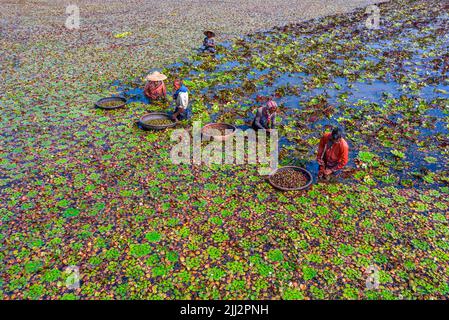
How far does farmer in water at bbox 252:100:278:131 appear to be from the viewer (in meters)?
11.8

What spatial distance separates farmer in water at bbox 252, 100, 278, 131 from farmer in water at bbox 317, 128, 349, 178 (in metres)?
2.71

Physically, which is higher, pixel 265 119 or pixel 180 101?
pixel 180 101

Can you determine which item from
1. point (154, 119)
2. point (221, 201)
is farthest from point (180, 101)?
point (221, 201)

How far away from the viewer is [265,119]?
1205 centimetres

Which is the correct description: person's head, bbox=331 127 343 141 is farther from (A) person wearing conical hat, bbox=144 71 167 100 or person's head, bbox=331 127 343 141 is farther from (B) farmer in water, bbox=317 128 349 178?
(A) person wearing conical hat, bbox=144 71 167 100

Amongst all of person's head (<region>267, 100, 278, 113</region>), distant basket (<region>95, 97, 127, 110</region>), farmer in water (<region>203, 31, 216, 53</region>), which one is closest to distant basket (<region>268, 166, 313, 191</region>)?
person's head (<region>267, 100, 278, 113</region>)

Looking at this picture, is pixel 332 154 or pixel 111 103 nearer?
pixel 332 154

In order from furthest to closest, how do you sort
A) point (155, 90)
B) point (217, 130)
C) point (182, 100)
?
point (155, 90)
point (182, 100)
point (217, 130)

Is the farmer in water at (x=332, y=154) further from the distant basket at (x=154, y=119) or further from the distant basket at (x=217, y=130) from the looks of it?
the distant basket at (x=154, y=119)

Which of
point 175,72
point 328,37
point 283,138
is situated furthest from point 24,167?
point 328,37

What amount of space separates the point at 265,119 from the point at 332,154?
3.23 metres

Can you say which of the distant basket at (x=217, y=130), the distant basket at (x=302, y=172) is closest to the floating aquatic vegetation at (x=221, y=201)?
the distant basket at (x=302, y=172)

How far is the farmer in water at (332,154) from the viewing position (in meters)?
9.31

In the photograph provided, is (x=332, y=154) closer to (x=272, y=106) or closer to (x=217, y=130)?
(x=272, y=106)
